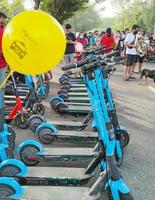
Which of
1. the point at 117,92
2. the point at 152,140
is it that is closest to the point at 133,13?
the point at 117,92

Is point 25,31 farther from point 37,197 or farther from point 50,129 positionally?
point 50,129

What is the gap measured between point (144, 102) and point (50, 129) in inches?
185

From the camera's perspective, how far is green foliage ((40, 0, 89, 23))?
20.1 meters

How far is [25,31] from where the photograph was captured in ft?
13.6

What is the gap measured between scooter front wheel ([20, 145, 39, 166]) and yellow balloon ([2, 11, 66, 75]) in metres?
1.78

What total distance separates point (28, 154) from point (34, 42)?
6.73 feet

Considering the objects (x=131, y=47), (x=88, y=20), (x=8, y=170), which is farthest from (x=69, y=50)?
(x=88, y=20)

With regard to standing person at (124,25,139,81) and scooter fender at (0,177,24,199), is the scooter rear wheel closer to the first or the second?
scooter fender at (0,177,24,199)

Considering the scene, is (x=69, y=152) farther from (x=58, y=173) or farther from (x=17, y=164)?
(x=17, y=164)

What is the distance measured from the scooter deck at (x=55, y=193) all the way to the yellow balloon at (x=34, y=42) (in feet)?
4.10

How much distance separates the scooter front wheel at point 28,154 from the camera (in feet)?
18.8

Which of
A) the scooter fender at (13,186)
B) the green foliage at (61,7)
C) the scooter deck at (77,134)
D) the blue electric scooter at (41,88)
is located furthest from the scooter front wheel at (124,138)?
the green foliage at (61,7)

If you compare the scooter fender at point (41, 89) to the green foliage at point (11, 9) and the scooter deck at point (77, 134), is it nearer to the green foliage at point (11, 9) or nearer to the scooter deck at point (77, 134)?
the green foliage at point (11, 9)

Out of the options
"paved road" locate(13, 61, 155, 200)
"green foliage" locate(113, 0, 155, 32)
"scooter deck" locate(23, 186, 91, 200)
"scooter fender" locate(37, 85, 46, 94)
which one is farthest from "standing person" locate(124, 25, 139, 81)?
"green foliage" locate(113, 0, 155, 32)
